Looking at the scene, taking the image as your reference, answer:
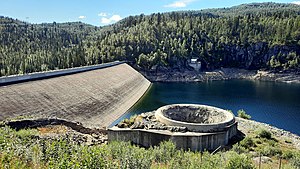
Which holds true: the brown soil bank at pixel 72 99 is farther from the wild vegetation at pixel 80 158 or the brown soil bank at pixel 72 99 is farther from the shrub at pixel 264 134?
the shrub at pixel 264 134

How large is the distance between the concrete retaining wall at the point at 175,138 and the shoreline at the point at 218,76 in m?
64.8

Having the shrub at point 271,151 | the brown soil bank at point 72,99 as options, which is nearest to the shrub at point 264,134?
the shrub at point 271,151

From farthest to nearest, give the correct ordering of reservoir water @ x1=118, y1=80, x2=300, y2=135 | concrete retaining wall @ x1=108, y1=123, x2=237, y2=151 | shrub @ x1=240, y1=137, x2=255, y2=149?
1. reservoir water @ x1=118, y1=80, x2=300, y2=135
2. shrub @ x1=240, y1=137, x2=255, y2=149
3. concrete retaining wall @ x1=108, y1=123, x2=237, y2=151

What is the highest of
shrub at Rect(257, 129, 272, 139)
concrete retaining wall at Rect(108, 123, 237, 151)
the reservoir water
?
concrete retaining wall at Rect(108, 123, 237, 151)

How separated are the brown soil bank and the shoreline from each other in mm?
34716

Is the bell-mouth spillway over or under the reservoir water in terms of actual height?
over

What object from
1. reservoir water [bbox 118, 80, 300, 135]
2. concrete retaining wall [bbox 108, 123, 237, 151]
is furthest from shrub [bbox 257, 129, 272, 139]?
reservoir water [bbox 118, 80, 300, 135]

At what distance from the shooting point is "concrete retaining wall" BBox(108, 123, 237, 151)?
86.2 feet

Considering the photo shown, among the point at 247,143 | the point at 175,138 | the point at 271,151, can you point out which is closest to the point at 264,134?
the point at 247,143

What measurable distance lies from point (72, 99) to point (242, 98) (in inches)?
1577

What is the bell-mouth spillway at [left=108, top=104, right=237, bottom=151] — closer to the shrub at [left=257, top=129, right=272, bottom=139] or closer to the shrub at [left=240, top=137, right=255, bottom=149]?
the shrub at [left=240, top=137, right=255, bottom=149]

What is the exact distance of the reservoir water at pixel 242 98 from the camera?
47.2m

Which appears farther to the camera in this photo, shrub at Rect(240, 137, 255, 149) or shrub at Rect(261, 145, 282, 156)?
shrub at Rect(240, 137, 255, 149)

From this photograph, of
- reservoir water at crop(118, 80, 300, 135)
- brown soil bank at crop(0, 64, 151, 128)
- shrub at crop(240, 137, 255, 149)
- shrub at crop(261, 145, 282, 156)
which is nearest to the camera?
shrub at crop(261, 145, 282, 156)
